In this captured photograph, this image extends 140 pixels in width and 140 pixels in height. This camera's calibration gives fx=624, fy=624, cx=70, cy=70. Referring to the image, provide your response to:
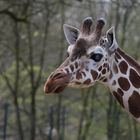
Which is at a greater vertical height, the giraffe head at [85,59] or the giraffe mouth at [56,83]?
the giraffe head at [85,59]

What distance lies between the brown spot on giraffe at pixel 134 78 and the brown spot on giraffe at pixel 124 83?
57 millimetres

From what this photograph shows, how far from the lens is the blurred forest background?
15.7 meters

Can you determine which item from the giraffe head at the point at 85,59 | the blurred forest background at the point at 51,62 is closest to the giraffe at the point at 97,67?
the giraffe head at the point at 85,59

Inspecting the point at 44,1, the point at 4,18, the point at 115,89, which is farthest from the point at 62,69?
the point at 4,18

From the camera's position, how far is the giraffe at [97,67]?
5680 mm

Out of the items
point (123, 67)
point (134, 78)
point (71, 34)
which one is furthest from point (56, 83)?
point (134, 78)

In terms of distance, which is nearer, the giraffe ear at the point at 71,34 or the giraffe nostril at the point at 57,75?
the giraffe nostril at the point at 57,75

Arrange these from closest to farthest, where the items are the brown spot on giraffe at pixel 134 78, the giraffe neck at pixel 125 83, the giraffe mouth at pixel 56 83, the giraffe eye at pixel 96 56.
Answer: the giraffe mouth at pixel 56 83 → the giraffe eye at pixel 96 56 → the giraffe neck at pixel 125 83 → the brown spot on giraffe at pixel 134 78

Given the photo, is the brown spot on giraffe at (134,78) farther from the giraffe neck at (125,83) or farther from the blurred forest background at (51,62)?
the blurred forest background at (51,62)

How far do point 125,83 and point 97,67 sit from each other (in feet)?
1.45

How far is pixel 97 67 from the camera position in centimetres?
585

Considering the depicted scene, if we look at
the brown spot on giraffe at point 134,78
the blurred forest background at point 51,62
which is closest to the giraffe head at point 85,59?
the brown spot on giraffe at point 134,78

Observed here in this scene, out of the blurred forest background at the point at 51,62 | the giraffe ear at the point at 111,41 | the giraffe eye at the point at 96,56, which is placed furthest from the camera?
the blurred forest background at the point at 51,62

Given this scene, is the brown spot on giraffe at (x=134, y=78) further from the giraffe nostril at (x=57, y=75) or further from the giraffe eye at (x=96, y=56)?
the giraffe nostril at (x=57, y=75)
